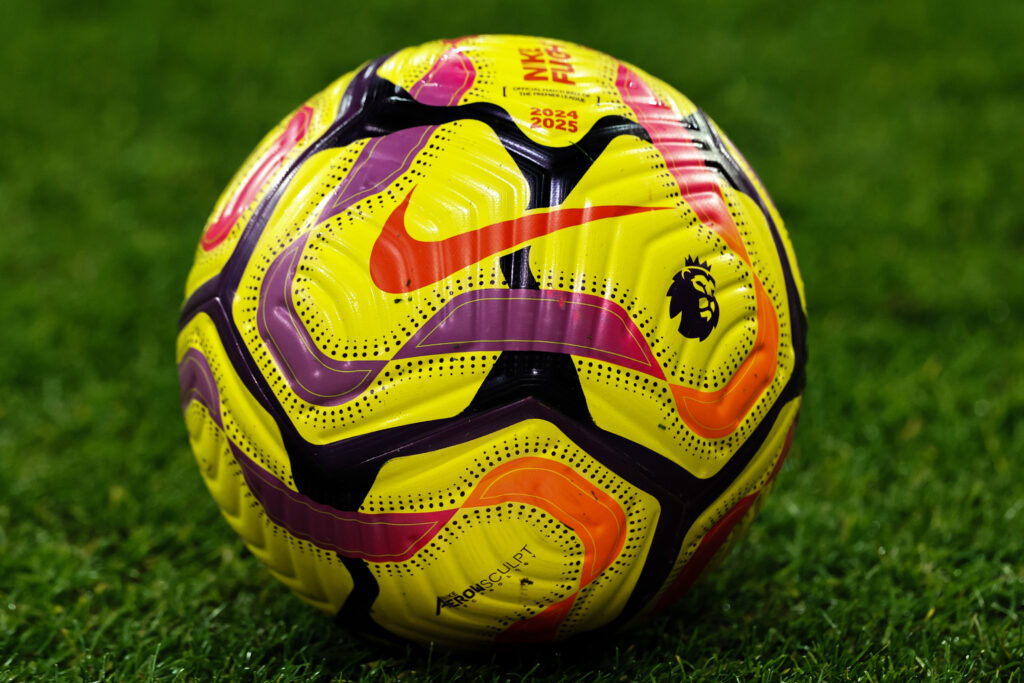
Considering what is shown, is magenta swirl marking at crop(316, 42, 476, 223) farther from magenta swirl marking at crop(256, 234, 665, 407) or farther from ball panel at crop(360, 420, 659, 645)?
ball panel at crop(360, 420, 659, 645)

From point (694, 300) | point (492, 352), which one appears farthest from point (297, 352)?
point (694, 300)

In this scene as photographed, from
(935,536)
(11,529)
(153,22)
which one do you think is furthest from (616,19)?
(11,529)

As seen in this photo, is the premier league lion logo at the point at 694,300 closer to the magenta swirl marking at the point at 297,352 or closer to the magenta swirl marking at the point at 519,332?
the magenta swirl marking at the point at 519,332

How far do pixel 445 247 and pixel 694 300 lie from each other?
480 mm

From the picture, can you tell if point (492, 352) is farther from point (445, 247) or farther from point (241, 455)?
point (241, 455)

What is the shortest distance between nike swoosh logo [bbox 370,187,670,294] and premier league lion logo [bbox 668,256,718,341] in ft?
0.65

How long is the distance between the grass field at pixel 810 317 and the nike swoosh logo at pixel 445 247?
0.87 metres

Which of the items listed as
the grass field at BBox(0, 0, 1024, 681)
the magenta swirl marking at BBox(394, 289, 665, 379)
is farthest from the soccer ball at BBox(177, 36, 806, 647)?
the grass field at BBox(0, 0, 1024, 681)

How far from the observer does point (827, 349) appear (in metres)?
3.83

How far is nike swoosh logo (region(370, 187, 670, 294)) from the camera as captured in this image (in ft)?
6.39

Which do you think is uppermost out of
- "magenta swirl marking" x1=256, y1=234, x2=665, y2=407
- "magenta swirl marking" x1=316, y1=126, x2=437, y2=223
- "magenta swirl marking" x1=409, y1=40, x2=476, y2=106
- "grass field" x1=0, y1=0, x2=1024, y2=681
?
"magenta swirl marking" x1=409, y1=40, x2=476, y2=106

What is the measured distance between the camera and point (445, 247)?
6.42ft

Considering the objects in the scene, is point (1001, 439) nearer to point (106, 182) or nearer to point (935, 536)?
point (935, 536)

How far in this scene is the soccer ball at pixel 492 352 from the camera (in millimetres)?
1943
